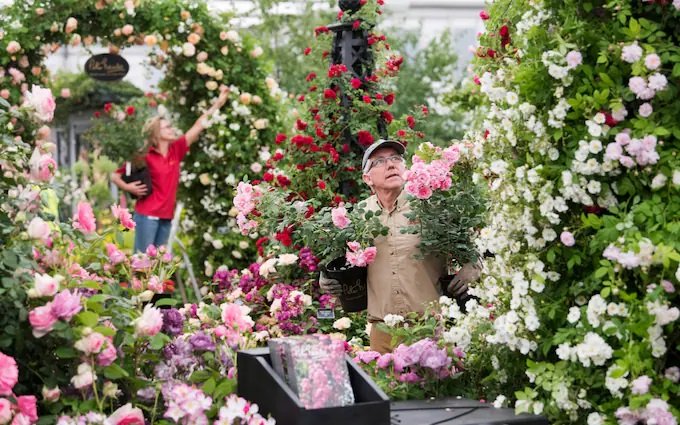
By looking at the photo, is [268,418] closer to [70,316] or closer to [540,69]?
[70,316]

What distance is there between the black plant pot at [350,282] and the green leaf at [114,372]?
175 cm

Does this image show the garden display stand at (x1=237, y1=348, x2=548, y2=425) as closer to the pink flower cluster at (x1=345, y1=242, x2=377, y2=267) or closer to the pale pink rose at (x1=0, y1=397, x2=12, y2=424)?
the pale pink rose at (x1=0, y1=397, x2=12, y2=424)

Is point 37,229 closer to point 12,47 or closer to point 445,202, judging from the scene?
point 445,202

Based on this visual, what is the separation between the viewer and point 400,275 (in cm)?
430

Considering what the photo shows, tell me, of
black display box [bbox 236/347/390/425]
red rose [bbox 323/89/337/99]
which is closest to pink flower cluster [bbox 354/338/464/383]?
black display box [bbox 236/347/390/425]

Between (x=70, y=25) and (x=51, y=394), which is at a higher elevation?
(x=70, y=25)

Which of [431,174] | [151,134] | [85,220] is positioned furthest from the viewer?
[151,134]

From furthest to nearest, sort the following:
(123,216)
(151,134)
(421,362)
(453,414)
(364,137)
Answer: (151,134), (364,137), (123,216), (421,362), (453,414)

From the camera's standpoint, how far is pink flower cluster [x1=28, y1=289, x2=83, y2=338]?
248cm

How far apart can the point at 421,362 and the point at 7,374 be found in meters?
1.19

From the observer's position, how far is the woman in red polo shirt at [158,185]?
793 cm

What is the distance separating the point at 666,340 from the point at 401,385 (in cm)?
81

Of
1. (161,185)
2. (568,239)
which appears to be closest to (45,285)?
(568,239)

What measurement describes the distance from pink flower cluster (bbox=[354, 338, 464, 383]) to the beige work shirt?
1.14m
